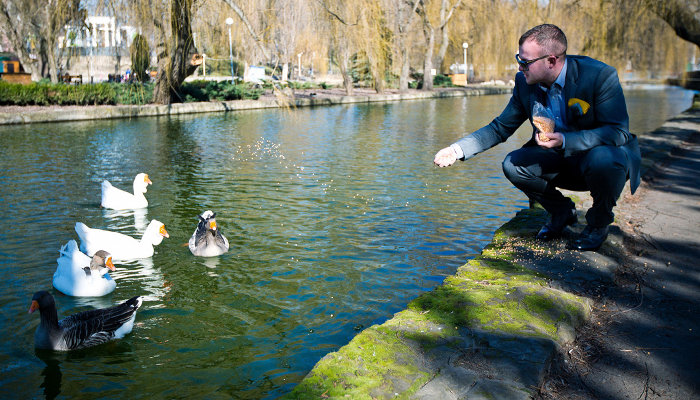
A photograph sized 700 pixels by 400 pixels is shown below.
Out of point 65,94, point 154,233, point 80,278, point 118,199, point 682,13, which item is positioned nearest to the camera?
point 80,278

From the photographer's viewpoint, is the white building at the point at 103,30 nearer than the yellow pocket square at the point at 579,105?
No

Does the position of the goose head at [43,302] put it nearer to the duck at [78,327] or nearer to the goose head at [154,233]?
the duck at [78,327]

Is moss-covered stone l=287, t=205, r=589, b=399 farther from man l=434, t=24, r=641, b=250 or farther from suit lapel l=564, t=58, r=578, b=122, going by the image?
suit lapel l=564, t=58, r=578, b=122

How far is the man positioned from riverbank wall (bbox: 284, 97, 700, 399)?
0.40 meters

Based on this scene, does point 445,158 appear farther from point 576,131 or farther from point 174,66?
point 174,66

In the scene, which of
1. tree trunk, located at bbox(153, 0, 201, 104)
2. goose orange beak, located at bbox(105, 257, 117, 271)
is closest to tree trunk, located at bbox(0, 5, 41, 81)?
tree trunk, located at bbox(153, 0, 201, 104)

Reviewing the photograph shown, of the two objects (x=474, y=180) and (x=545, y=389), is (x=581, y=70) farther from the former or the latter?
(x=474, y=180)

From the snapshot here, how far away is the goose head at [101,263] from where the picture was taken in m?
5.46

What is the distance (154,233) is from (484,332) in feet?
14.4

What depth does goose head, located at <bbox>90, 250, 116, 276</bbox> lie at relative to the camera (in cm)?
546

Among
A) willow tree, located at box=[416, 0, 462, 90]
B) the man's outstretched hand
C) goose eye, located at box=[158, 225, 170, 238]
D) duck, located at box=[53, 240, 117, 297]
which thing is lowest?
duck, located at box=[53, 240, 117, 297]

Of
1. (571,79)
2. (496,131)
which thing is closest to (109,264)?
(496,131)

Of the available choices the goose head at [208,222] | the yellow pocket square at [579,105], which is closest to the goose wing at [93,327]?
the goose head at [208,222]

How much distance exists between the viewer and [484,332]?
9.68ft
